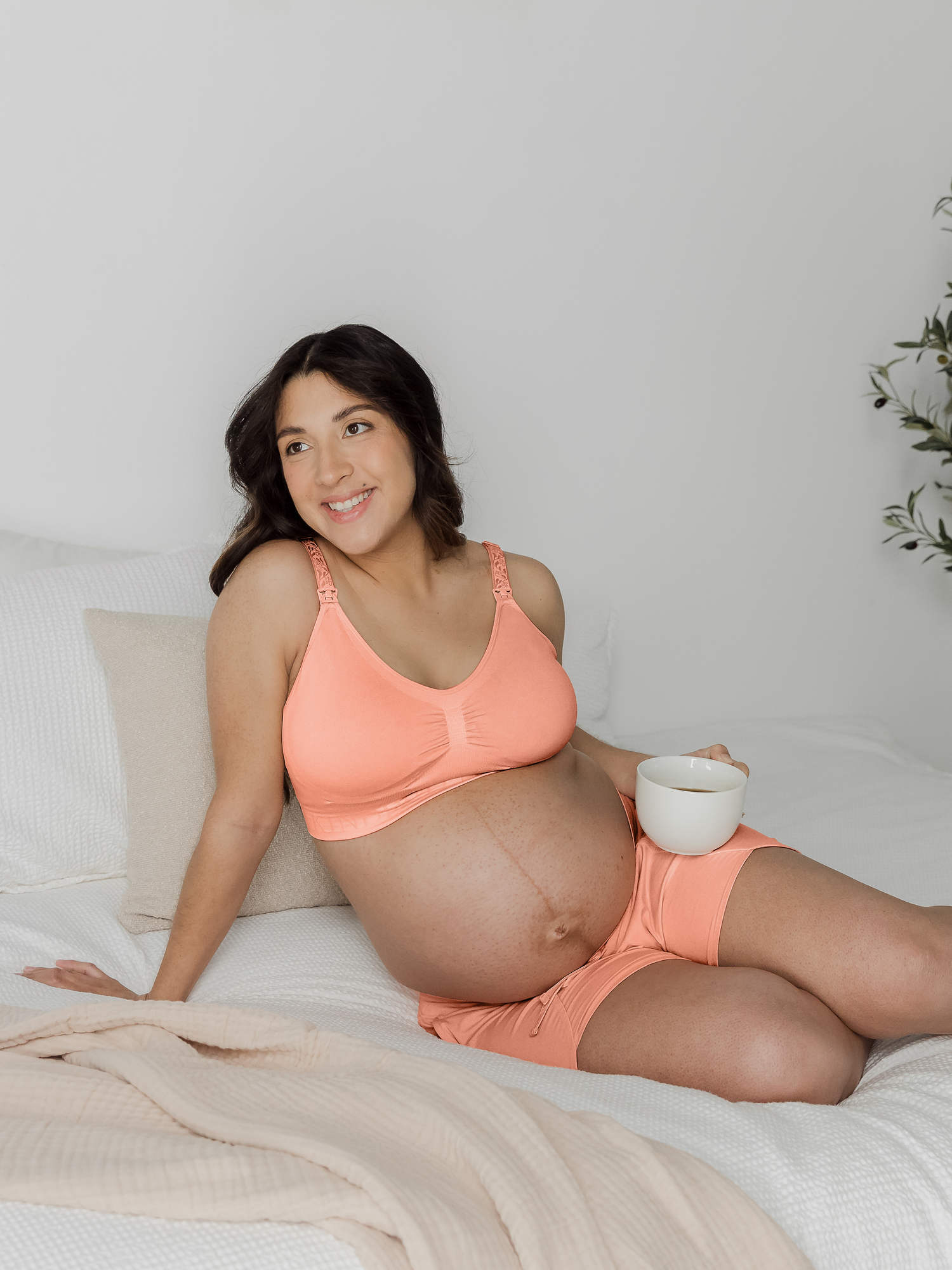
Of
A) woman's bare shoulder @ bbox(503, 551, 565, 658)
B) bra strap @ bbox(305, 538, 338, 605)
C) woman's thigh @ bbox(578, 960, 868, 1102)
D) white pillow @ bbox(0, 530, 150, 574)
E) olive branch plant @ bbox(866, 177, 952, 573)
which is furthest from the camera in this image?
olive branch plant @ bbox(866, 177, 952, 573)

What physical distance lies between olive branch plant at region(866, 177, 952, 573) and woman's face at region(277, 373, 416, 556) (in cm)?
144

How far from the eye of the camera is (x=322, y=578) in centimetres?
135

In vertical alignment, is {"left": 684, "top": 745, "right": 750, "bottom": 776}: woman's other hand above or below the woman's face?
below

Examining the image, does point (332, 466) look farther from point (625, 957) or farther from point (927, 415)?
point (927, 415)

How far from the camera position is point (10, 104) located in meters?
1.69

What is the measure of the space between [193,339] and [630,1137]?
153 cm

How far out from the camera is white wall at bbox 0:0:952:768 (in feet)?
5.86

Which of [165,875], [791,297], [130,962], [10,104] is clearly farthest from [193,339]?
[791,297]

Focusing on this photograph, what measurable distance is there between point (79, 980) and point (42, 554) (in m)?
0.76

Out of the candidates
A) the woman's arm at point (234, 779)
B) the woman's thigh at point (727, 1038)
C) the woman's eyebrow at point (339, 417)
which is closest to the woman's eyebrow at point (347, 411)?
the woman's eyebrow at point (339, 417)

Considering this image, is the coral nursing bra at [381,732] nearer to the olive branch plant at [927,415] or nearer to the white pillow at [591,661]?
the white pillow at [591,661]

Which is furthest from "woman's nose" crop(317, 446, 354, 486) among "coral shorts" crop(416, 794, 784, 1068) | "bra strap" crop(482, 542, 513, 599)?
"coral shorts" crop(416, 794, 784, 1068)

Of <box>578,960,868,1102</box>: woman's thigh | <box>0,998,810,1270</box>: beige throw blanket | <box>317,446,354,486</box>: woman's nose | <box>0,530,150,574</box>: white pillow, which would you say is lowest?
<box>578,960,868,1102</box>: woman's thigh

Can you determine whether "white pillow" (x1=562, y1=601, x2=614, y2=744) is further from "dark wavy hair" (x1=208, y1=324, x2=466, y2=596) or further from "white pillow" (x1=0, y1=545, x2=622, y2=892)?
"white pillow" (x1=0, y1=545, x2=622, y2=892)
